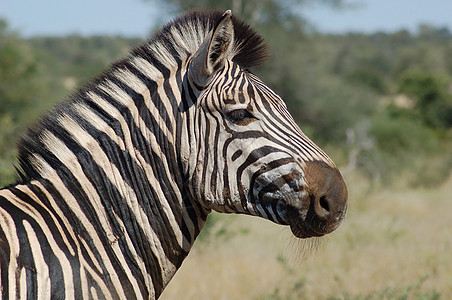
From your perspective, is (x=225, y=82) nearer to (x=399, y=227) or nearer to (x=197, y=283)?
(x=197, y=283)

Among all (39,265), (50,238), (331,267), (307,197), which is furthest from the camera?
(331,267)

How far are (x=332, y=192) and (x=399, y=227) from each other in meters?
9.32

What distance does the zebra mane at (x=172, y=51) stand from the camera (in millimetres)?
2816

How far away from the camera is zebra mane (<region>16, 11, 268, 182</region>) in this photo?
282 cm

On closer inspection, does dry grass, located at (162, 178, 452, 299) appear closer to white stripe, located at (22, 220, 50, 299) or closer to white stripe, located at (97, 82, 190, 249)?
white stripe, located at (97, 82, 190, 249)

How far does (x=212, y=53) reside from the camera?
283cm

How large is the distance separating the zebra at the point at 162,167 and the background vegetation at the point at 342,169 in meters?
0.38

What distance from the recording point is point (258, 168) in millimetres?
2713

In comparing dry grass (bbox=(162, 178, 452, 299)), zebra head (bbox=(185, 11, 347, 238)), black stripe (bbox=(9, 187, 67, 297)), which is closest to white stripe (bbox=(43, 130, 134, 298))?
black stripe (bbox=(9, 187, 67, 297))

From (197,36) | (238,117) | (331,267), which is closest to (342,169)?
(331,267)

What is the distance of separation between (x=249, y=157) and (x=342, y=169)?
12.5 metres

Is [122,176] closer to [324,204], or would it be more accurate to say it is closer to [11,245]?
[11,245]

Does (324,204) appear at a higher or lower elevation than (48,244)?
higher

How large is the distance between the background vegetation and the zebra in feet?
1.24
